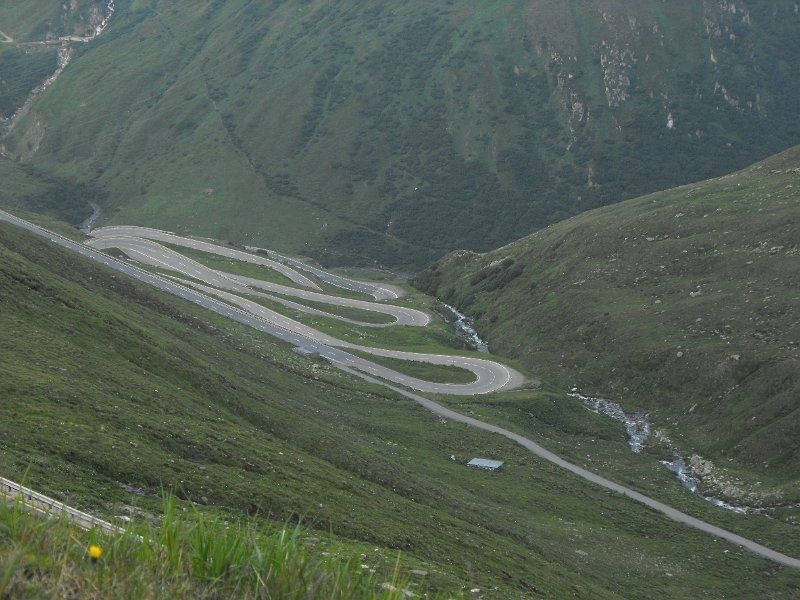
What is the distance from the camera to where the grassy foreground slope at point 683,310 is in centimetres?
7688

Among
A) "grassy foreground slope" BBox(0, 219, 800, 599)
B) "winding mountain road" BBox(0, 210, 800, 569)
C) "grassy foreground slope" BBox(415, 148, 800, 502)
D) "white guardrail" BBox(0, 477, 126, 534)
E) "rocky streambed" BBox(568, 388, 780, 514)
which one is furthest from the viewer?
"grassy foreground slope" BBox(415, 148, 800, 502)

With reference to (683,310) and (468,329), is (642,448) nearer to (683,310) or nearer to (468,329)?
(683,310)

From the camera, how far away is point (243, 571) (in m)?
13.1

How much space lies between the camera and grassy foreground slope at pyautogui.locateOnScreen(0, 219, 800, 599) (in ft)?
109

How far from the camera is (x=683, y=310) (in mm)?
94562

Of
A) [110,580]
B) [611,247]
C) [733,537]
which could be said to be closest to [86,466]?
[110,580]

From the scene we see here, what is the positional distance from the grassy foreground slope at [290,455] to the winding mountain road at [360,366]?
158 centimetres

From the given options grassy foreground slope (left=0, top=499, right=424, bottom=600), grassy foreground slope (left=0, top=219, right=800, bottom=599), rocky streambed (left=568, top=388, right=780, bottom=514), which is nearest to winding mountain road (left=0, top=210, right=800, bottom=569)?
grassy foreground slope (left=0, top=219, right=800, bottom=599)

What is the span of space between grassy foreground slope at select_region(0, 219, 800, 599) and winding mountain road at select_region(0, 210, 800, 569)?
1583mm

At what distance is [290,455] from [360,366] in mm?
50990

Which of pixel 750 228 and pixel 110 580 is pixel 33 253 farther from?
pixel 750 228

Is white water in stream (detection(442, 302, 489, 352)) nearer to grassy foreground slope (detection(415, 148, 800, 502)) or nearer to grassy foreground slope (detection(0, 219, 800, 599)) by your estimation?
grassy foreground slope (detection(415, 148, 800, 502))

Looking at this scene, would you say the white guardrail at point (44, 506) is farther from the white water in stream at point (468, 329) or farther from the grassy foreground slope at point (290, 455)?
the white water in stream at point (468, 329)

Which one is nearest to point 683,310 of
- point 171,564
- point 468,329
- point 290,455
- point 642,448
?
point 642,448
